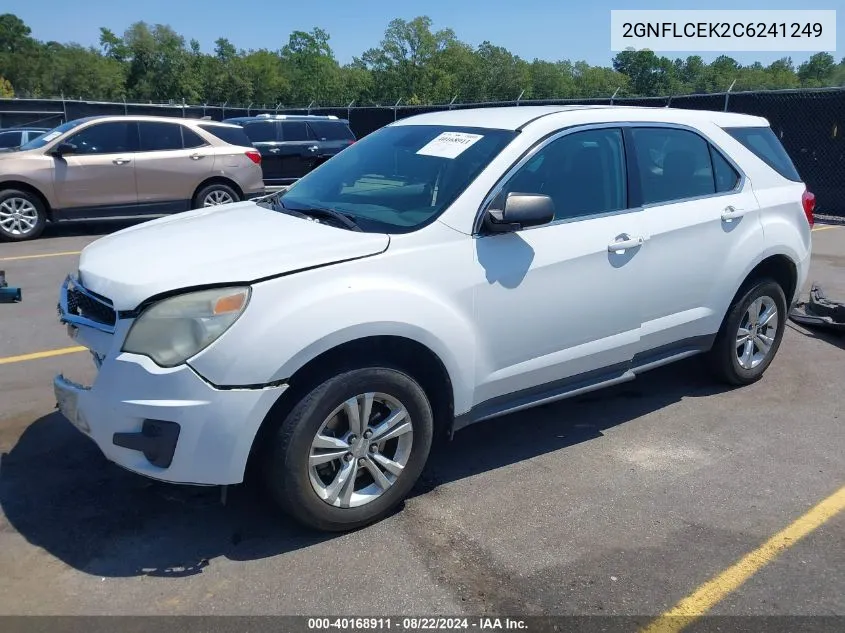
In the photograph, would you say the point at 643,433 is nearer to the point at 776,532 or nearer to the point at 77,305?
the point at 776,532

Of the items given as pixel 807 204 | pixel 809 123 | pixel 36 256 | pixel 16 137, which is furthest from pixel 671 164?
pixel 16 137

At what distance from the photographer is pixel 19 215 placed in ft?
33.6

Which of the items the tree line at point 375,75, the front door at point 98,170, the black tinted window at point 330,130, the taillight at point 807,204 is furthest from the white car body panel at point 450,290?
the tree line at point 375,75

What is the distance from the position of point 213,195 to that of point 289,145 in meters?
4.24

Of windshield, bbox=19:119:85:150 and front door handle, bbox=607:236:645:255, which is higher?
windshield, bbox=19:119:85:150

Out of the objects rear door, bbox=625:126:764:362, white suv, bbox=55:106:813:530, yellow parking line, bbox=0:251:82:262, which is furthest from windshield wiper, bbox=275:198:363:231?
yellow parking line, bbox=0:251:82:262

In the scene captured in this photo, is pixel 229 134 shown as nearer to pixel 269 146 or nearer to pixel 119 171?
pixel 119 171

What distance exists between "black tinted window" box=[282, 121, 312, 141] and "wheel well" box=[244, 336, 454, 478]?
12848 mm

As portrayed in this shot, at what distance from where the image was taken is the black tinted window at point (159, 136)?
1081 centimetres

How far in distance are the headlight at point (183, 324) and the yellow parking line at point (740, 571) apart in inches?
77.4

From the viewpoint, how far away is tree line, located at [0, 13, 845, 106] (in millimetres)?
80250

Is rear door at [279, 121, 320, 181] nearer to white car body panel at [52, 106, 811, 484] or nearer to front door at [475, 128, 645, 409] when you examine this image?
white car body panel at [52, 106, 811, 484]

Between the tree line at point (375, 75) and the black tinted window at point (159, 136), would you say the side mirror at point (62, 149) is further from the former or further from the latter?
the tree line at point (375, 75)

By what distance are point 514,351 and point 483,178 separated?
86cm
